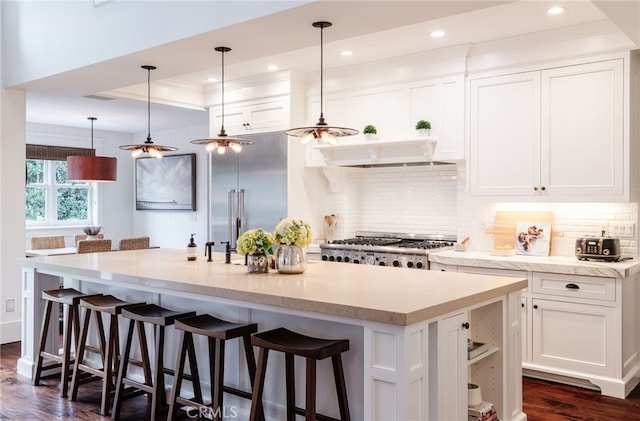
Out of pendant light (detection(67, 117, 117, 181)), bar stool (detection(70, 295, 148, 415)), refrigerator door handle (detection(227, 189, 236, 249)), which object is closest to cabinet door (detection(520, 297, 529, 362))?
bar stool (detection(70, 295, 148, 415))

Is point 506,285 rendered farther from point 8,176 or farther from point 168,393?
point 8,176

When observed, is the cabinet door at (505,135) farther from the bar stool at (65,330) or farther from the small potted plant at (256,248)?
the bar stool at (65,330)

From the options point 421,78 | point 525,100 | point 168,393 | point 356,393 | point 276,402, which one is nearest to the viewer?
point 356,393

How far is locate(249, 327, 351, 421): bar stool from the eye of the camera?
8.39 feet

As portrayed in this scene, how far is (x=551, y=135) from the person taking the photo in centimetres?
442

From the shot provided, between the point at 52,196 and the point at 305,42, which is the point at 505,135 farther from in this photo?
the point at 52,196

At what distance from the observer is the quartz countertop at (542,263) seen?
3904 millimetres

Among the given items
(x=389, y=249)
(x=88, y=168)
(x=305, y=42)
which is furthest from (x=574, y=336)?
(x=88, y=168)

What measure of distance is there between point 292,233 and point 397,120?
7.61 feet

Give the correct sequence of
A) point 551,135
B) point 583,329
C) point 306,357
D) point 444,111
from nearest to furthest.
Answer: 1. point 306,357
2. point 583,329
3. point 551,135
4. point 444,111

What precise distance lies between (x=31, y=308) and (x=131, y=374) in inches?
36.9

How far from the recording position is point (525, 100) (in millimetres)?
4547

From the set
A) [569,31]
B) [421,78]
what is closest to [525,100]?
[569,31]

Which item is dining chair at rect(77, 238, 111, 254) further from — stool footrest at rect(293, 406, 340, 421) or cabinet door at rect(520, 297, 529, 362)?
cabinet door at rect(520, 297, 529, 362)
